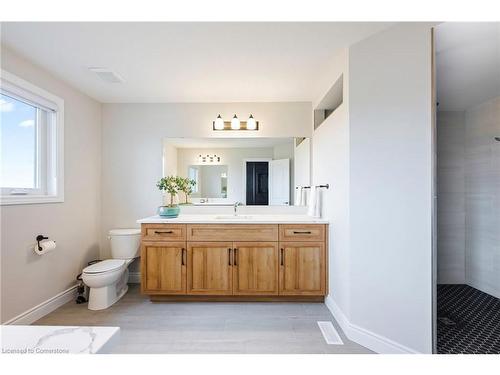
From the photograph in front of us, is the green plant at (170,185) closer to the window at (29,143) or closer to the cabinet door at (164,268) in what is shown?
the cabinet door at (164,268)

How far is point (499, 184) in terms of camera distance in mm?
2736

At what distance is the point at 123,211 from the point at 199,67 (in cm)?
202

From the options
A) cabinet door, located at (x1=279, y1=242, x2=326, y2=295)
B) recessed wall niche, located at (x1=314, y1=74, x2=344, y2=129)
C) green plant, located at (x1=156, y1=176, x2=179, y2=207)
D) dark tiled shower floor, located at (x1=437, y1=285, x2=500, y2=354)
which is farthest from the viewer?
green plant, located at (x1=156, y1=176, x2=179, y2=207)

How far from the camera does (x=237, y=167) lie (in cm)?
323

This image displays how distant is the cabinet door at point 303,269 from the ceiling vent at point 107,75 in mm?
2398

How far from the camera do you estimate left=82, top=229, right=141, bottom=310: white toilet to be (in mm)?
2428

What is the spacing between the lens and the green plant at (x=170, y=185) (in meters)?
3.04

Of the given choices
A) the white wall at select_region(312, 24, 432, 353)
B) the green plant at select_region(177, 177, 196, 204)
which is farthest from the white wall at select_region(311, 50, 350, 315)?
the green plant at select_region(177, 177, 196, 204)

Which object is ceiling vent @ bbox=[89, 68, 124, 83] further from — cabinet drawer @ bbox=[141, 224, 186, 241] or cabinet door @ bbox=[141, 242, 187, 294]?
cabinet door @ bbox=[141, 242, 187, 294]

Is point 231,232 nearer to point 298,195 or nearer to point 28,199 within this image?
point 298,195

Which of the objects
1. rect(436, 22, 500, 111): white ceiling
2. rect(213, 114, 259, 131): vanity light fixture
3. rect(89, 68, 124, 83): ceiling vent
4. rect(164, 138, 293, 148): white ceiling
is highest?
rect(89, 68, 124, 83): ceiling vent

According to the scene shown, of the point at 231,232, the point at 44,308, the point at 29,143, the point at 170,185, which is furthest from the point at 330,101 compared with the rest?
the point at 44,308

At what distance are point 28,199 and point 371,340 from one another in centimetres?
297

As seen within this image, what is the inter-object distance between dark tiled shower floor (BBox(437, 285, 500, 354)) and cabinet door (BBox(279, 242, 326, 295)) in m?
1.01
